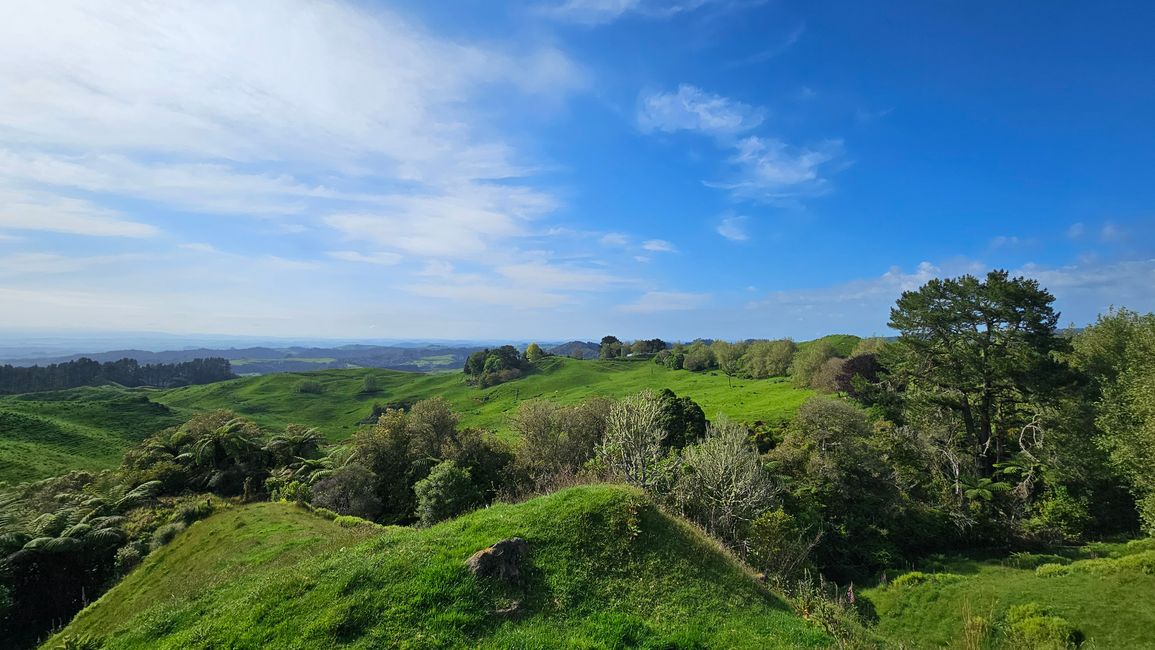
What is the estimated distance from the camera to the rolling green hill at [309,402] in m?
61.5

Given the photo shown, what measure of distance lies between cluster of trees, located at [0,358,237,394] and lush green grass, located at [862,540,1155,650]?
20681cm

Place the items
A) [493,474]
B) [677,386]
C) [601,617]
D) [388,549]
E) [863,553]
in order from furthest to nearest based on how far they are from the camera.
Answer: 1. [677,386]
2. [493,474]
3. [863,553]
4. [388,549]
5. [601,617]

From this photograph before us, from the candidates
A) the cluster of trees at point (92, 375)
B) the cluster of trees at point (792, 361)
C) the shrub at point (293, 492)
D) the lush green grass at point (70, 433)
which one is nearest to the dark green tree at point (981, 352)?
the cluster of trees at point (792, 361)

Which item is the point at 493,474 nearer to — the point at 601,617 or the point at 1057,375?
the point at 601,617

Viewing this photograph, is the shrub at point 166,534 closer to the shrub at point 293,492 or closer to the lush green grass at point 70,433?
the shrub at point 293,492

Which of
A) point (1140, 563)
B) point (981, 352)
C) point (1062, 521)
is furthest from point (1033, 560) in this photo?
point (981, 352)

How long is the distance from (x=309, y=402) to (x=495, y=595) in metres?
132

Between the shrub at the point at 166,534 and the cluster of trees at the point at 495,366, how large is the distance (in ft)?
356

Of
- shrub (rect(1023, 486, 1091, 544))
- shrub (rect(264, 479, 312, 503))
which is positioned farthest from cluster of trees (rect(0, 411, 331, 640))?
shrub (rect(1023, 486, 1091, 544))

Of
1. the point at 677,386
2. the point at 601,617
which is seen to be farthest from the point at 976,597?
the point at 677,386

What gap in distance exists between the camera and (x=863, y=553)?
3175 cm

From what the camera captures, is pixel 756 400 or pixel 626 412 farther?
pixel 756 400

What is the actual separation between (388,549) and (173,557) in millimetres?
16543

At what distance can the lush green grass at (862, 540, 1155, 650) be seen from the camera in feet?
66.3
